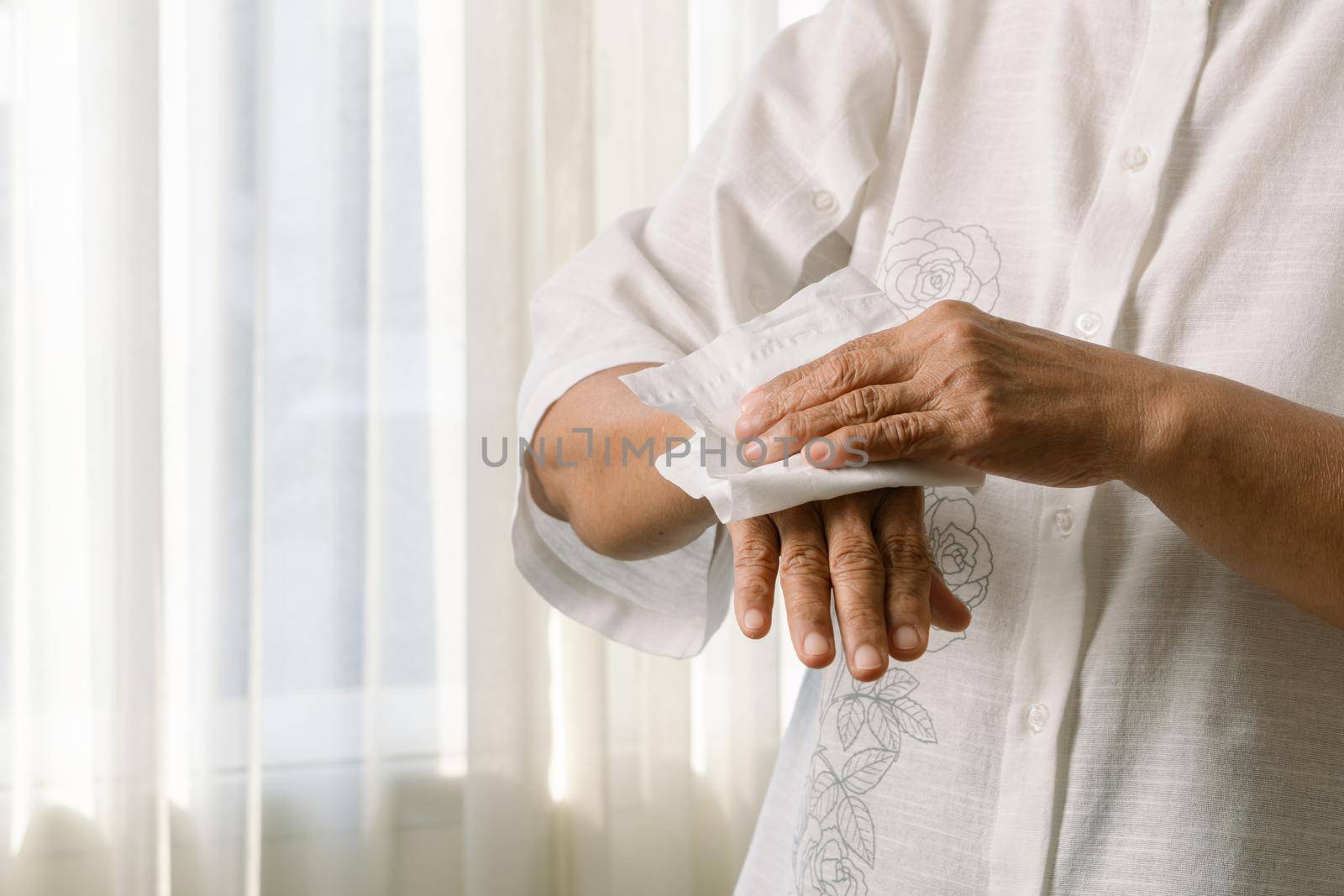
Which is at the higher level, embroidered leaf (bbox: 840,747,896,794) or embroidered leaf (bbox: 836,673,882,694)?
embroidered leaf (bbox: 836,673,882,694)

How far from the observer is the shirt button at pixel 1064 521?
0.57m

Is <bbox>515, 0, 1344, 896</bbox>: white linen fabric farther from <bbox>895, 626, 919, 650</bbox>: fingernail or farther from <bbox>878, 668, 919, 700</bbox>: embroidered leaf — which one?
<bbox>895, 626, 919, 650</bbox>: fingernail

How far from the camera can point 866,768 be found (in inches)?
24.3

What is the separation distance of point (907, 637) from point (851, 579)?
39 mm

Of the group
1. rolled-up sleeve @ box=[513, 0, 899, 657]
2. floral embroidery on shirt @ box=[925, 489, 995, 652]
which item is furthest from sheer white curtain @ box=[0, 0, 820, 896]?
floral embroidery on shirt @ box=[925, 489, 995, 652]

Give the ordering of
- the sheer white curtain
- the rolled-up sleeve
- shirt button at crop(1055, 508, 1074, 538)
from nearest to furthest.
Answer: shirt button at crop(1055, 508, 1074, 538) → the rolled-up sleeve → the sheer white curtain

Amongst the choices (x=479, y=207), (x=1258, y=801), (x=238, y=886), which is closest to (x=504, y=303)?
(x=479, y=207)

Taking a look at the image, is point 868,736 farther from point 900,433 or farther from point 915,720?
point 900,433

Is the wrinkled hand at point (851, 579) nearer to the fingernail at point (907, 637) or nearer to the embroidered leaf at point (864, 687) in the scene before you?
the fingernail at point (907, 637)

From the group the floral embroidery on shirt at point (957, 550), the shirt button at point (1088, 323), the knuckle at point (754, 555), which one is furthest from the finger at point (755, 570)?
the shirt button at point (1088, 323)

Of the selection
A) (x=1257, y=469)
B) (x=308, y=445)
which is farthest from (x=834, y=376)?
(x=308, y=445)

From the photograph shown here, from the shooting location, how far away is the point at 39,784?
1299 mm

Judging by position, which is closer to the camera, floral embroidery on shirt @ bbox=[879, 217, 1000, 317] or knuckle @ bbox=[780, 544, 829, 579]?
knuckle @ bbox=[780, 544, 829, 579]

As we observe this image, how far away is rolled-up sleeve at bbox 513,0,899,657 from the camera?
705mm
